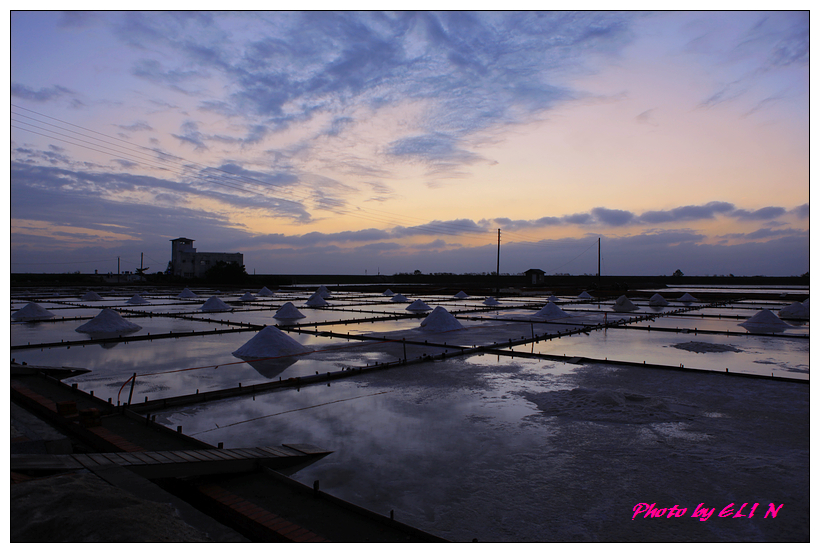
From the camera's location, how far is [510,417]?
700 centimetres

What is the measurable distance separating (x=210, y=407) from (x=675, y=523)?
21.7 feet

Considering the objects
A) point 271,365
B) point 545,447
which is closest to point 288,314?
point 271,365

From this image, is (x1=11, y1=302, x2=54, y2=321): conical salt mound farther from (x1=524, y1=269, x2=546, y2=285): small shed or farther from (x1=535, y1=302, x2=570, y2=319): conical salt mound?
(x1=524, y1=269, x2=546, y2=285): small shed

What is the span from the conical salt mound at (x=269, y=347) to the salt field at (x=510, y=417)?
1.7 inches

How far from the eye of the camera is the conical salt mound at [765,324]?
60.3 feet

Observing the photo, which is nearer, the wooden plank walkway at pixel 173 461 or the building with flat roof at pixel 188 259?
the wooden plank walkway at pixel 173 461

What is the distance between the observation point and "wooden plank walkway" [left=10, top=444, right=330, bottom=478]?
4.23 metres

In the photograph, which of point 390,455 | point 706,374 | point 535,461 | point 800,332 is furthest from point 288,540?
point 800,332

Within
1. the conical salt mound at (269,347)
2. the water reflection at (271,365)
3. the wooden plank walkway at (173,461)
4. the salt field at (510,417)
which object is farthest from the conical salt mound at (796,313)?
the wooden plank walkway at (173,461)

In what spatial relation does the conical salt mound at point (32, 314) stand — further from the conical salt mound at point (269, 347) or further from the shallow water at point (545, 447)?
the shallow water at point (545, 447)

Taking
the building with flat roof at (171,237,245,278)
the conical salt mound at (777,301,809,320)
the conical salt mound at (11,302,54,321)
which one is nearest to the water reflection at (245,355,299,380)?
the conical salt mound at (11,302,54,321)

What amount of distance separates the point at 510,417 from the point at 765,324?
1743 cm

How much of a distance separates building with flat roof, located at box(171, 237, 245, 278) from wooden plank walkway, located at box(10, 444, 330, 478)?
76.2m

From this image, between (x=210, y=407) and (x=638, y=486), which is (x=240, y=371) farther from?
(x=638, y=486)
